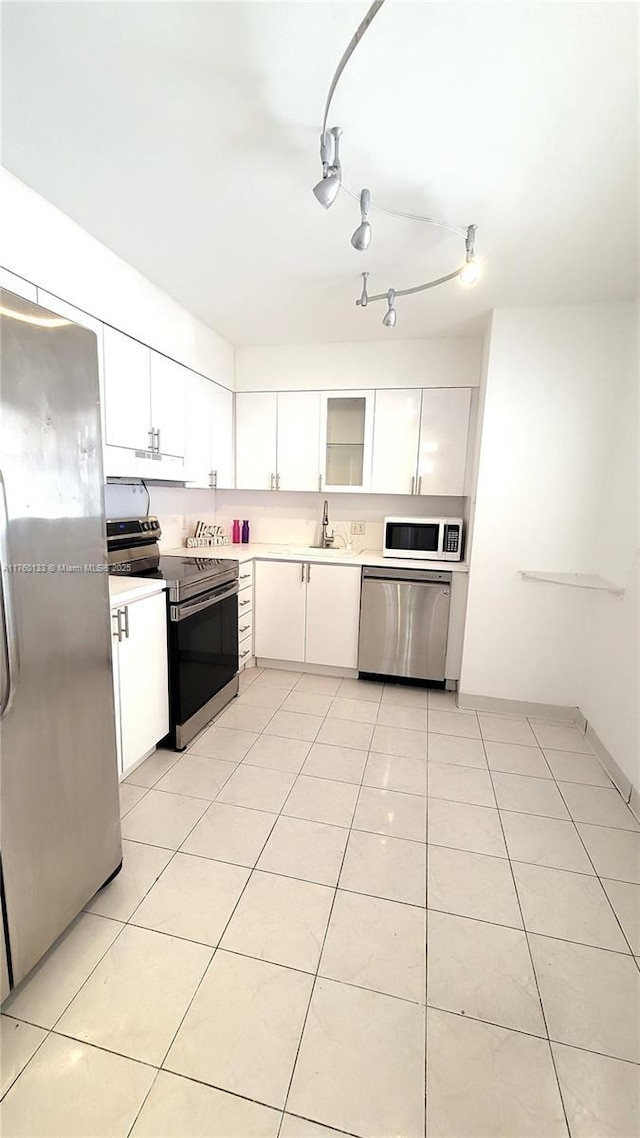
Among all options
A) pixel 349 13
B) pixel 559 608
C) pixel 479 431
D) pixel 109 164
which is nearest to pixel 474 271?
pixel 349 13

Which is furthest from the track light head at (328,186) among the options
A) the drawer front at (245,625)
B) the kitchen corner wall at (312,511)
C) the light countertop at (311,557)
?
the kitchen corner wall at (312,511)

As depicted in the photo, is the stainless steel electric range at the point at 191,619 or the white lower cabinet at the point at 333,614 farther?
the white lower cabinet at the point at 333,614

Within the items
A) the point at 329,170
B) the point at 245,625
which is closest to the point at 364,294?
the point at 329,170

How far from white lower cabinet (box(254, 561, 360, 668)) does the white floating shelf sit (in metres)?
1.17

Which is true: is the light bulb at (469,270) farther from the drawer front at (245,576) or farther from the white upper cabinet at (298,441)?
the drawer front at (245,576)

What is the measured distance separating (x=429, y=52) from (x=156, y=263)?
1.60 metres

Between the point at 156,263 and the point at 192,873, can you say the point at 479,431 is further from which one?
the point at 192,873

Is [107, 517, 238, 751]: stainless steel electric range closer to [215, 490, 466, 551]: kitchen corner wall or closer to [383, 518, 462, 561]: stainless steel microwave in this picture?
[215, 490, 466, 551]: kitchen corner wall

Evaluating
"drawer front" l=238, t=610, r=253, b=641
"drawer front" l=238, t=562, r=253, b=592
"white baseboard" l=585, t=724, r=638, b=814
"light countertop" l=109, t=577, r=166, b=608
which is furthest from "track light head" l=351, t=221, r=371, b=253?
"white baseboard" l=585, t=724, r=638, b=814

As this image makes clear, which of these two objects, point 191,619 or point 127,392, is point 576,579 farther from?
point 127,392

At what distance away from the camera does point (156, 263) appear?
2.29 m

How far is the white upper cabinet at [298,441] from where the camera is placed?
11.8 feet

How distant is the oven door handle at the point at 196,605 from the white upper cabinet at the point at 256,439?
1.14m

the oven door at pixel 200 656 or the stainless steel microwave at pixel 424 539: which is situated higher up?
the stainless steel microwave at pixel 424 539
